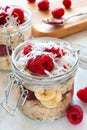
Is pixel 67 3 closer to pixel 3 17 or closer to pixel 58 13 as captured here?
pixel 58 13

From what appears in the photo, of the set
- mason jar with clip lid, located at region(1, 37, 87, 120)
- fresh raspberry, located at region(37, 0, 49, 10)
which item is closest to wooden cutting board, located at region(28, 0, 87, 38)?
fresh raspberry, located at region(37, 0, 49, 10)

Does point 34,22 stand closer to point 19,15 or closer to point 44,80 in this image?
point 19,15

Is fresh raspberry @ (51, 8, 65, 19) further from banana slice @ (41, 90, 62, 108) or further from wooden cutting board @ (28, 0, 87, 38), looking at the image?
banana slice @ (41, 90, 62, 108)

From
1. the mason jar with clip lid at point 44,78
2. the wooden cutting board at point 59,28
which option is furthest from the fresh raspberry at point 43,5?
the mason jar with clip lid at point 44,78

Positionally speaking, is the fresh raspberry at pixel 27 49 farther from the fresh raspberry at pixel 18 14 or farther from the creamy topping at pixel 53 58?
the fresh raspberry at pixel 18 14

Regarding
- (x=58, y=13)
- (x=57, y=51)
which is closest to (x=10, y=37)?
(x=57, y=51)

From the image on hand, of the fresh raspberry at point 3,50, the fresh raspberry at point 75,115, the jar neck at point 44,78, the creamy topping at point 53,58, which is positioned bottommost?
the fresh raspberry at point 75,115
